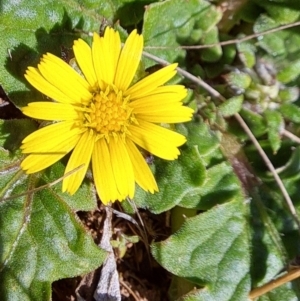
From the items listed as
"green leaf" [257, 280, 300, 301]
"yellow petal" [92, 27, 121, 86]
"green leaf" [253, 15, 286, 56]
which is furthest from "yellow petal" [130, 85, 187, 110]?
"green leaf" [257, 280, 300, 301]

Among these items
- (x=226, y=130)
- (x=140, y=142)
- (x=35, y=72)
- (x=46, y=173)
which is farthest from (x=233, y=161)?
(x=35, y=72)

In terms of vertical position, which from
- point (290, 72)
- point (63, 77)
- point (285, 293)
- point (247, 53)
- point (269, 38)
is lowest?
point (285, 293)

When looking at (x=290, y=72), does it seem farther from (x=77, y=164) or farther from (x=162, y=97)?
(x=77, y=164)

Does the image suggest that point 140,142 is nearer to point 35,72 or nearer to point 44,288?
point 35,72

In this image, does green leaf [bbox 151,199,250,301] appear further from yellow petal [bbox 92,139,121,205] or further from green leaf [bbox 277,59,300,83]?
green leaf [bbox 277,59,300,83]

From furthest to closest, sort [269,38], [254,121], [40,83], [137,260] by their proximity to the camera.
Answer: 1. [137,260]
2. [269,38]
3. [254,121]
4. [40,83]

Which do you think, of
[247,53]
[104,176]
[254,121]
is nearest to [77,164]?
[104,176]
